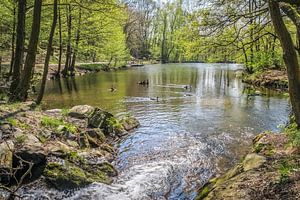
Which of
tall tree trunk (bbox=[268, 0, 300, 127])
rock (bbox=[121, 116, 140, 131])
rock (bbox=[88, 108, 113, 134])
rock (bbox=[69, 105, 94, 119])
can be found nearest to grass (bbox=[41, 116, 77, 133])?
rock (bbox=[88, 108, 113, 134])

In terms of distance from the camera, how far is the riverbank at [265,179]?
4.55m

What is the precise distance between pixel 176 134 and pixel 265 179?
649 cm

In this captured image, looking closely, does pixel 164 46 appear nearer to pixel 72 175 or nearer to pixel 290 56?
pixel 290 56

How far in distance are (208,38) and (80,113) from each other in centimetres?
542

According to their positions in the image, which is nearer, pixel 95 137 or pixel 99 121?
pixel 95 137

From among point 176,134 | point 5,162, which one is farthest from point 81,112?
point 5,162

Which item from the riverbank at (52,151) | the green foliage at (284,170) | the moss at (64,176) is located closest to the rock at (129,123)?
the riverbank at (52,151)

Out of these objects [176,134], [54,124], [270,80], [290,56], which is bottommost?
[176,134]

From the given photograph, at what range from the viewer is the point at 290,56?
6.50m

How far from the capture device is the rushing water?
6.95m

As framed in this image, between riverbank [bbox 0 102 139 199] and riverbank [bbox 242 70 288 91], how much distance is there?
1741cm

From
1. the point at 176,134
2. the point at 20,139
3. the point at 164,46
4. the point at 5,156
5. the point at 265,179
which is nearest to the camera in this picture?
the point at 265,179

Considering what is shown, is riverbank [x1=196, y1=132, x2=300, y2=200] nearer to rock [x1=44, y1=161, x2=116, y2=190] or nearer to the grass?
rock [x1=44, y1=161, x2=116, y2=190]

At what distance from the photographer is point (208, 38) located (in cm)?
897
